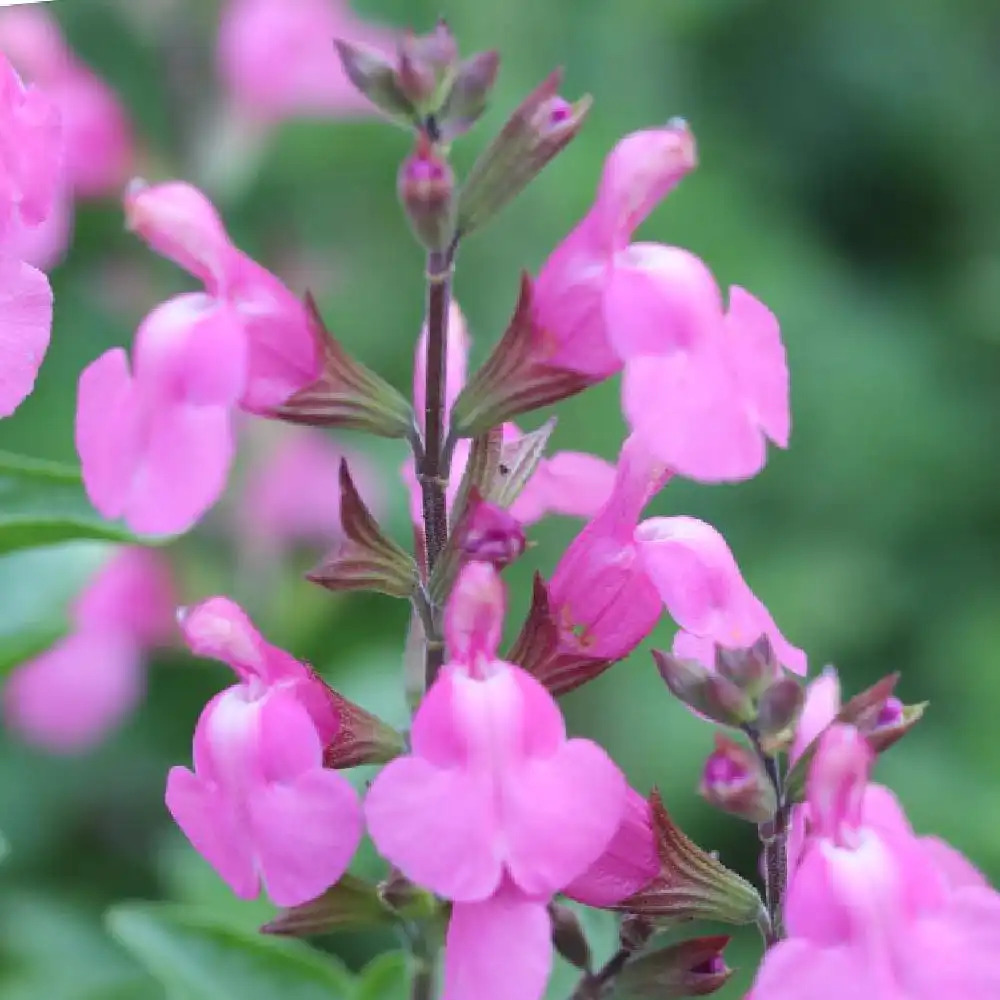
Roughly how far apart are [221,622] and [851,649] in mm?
1196

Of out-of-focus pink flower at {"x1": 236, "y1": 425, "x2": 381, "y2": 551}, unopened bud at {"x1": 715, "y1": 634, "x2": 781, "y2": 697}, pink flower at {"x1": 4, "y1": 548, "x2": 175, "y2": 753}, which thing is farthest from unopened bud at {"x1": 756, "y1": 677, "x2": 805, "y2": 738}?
pink flower at {"x1": 4, "y1": 548, "x2": 175, "y2": 753}

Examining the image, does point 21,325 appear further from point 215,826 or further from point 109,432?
point 215,826

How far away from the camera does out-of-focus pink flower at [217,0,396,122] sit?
1734mm

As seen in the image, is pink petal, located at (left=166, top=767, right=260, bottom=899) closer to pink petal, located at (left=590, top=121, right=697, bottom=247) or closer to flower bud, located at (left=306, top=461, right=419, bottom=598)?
flower bud, located at (left=306, top=461, right=419, bottom=598)

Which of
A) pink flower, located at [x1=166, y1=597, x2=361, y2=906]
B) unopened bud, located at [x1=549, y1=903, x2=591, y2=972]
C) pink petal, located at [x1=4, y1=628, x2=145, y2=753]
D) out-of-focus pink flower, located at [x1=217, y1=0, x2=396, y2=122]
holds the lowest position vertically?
pink petal, located at [x1=4, y1=628, x2=145, y2=753]

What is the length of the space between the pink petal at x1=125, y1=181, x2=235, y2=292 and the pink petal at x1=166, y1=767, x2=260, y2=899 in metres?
0.18

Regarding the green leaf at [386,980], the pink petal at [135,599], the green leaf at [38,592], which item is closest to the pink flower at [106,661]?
the pink petal at [135,599]

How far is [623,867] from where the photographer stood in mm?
602

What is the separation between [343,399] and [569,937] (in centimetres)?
21

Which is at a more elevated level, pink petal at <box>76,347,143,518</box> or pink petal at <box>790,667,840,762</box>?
pink petal at <box>76,347,143,518</box>

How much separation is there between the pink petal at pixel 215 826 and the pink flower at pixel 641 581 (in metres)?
0.14

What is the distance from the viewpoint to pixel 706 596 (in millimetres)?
602

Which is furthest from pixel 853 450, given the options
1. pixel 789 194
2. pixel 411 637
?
pixel 411 637

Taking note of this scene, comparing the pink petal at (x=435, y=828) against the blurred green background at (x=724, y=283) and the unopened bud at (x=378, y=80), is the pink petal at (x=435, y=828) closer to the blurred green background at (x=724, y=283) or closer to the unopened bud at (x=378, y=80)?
the unopened bud at (x=378, y=80)
